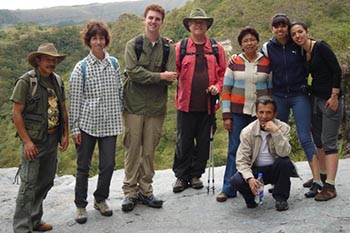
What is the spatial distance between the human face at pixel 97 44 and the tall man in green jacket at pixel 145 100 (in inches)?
13.3

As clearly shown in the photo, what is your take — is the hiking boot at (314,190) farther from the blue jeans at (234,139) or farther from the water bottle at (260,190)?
the blue jeans at (234,139)

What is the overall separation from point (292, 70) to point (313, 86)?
29cm

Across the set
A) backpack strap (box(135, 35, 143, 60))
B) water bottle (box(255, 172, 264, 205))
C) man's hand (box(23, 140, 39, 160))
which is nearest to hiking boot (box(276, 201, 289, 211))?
water bottle (box(255, 172, 264, 205))

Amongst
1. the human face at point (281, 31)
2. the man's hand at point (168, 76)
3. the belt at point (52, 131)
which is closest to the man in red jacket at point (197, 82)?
the man's hand at point (168, 76)

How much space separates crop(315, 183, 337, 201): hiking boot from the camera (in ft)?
15.2

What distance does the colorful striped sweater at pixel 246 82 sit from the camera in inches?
189

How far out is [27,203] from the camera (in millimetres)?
4184

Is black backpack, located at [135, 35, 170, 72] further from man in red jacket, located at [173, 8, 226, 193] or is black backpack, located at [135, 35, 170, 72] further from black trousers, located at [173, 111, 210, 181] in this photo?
black trousers, located at [173, 111, 210, 181]

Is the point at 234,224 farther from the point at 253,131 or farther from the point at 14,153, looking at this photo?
the point at 14,153

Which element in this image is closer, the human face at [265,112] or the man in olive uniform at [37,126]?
the man in olive uniform at [37,126]

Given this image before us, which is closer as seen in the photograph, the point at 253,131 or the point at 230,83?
the point at 253,131

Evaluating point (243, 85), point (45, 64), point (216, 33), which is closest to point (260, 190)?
point (243, 85)

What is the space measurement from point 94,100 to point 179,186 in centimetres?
166

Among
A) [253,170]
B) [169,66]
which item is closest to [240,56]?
[169,66]
